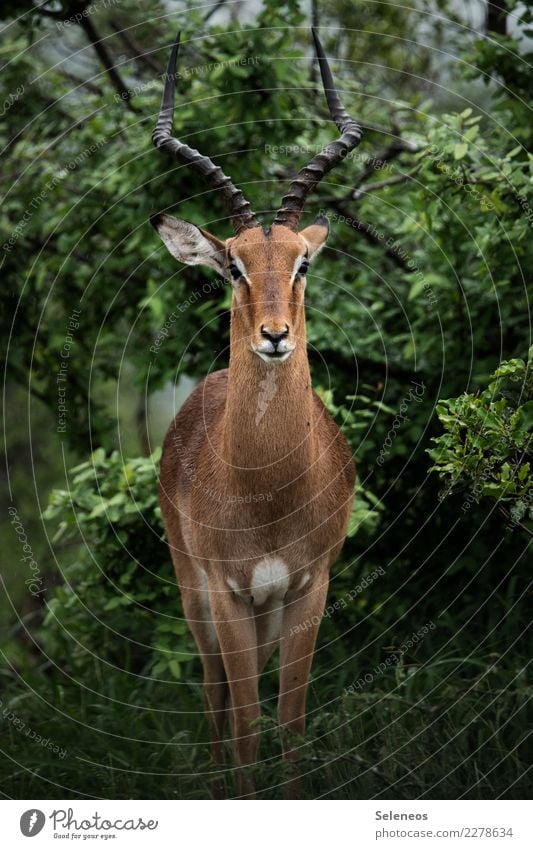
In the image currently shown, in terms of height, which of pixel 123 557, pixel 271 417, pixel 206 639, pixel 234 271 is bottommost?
pixel 206 639

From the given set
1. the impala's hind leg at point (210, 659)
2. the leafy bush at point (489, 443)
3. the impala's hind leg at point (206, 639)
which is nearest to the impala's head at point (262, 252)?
the leafy bush at point (489, 443)

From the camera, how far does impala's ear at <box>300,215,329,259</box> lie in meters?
6.11

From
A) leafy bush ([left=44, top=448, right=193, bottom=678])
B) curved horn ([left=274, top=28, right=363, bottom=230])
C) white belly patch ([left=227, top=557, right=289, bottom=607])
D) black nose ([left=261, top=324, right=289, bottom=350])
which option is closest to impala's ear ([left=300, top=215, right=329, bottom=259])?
curved horn ([left=274, top=28, right=363, bottom=230])

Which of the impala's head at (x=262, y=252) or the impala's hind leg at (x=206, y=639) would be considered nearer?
the impala's head at (x=262, y=252)

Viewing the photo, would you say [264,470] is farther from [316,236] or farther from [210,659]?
[210,659]

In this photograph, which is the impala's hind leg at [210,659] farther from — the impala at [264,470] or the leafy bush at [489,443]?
the leafy bush at [489,443]

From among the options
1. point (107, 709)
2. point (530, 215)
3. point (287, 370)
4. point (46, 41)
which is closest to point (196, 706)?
point (107, 709)

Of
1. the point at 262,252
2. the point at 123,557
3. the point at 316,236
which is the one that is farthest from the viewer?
the point at 123,557

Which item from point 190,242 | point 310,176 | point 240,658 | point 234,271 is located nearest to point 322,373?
point 190,242

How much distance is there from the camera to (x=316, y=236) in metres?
6.20

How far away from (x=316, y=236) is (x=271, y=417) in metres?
1.14

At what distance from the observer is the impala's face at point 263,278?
530cm

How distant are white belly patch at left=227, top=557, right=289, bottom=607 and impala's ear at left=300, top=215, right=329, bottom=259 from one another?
169cm

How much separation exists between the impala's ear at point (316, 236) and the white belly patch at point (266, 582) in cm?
169
